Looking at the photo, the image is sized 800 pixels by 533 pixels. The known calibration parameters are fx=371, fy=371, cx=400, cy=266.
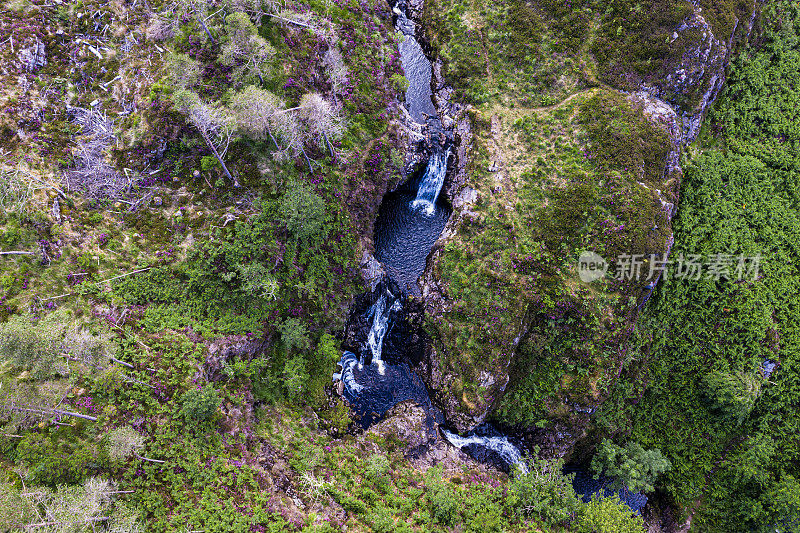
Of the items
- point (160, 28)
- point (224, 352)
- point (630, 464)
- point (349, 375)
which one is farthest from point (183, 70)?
point (630, 464)

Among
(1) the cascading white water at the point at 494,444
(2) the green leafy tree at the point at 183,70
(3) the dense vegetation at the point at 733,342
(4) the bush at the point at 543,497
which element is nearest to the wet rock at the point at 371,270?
(1) the cascading white water at the point at 494,444

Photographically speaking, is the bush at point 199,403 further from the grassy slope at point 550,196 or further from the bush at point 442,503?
the grassy slope at point 550,196

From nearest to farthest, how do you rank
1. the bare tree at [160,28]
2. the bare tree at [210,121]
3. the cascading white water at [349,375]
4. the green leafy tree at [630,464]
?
the bare tree at [210,121], the bare tree at [160,28], the green leafy tree at [630,464], the cascading white water at [349,375]

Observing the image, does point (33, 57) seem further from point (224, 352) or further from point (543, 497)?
point (543, 497)

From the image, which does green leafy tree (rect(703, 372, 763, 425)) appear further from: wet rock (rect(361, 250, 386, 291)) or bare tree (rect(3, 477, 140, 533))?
bare tree (rect(3, 477, 140, 533))

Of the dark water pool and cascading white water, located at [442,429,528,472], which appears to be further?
the dark water pool

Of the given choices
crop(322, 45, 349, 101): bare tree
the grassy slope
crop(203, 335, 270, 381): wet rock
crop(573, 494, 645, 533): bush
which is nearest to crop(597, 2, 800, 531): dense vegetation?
the grassy slope
